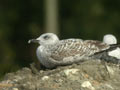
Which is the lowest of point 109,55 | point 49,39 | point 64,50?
point 109,55

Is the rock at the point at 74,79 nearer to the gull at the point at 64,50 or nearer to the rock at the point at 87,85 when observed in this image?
the rock at the point at 87,85

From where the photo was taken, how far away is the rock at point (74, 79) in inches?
435

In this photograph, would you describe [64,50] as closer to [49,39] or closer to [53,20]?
[49,39]

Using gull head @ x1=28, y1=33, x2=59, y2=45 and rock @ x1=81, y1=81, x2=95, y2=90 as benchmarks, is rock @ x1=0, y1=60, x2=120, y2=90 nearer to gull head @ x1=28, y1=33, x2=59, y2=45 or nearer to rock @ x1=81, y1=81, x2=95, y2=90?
rock @ x1=81, y1=81, x2=95, y2=90

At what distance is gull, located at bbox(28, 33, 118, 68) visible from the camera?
11.9 metres

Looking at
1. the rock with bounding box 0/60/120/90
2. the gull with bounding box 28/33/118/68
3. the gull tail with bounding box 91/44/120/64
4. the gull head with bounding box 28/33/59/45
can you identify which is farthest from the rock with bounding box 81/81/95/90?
the gull head with bounding box 28/33/59/45

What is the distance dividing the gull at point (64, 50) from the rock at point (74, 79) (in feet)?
0.73

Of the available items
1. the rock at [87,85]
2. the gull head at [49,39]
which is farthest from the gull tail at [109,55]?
the rock at [87,85]

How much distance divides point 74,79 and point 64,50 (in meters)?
0.92

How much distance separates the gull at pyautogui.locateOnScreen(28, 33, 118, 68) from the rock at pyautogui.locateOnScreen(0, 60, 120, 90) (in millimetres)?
222

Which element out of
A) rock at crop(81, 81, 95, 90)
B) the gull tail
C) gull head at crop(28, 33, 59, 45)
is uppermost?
gull head at crop(28, 33, 59, 45)

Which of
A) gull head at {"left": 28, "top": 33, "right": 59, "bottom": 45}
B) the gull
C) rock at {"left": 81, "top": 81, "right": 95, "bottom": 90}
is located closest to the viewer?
rock at {"left": 81, "top": 81, "right": 95, "bottom": 90}

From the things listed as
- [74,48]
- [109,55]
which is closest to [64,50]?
[74,48]

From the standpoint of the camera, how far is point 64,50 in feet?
39.4
